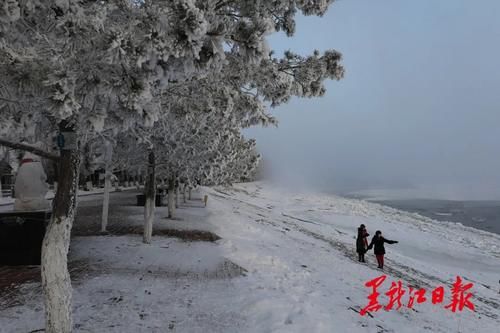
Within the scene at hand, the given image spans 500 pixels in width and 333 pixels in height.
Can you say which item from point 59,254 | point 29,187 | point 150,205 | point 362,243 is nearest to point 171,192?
point 150,205

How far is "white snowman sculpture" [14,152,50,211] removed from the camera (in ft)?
37.8

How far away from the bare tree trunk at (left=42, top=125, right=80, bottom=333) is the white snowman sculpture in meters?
7.29

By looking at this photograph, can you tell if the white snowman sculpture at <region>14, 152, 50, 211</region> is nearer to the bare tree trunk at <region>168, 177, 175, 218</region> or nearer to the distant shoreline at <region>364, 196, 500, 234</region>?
the bare tree trunk at <region>168, 177, 175, 218</region>

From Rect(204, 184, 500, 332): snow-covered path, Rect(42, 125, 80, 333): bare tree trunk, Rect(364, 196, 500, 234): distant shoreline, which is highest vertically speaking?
Rect(42, 125, 80, 333): bare tree trunk

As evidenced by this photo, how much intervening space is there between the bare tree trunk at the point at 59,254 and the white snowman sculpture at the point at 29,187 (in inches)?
287

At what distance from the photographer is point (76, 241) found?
12.9 meters

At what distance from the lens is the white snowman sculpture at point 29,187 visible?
11516mm

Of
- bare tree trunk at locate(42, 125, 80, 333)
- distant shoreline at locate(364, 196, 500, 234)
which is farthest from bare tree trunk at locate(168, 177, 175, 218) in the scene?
distant shoreline at locate(364, 196, 500, 234)

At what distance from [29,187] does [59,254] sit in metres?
7.56

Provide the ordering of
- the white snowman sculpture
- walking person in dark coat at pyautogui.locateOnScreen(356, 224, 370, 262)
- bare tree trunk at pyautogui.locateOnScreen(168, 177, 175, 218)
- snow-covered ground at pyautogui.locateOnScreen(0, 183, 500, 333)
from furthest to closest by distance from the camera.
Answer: bare tree trunk at pyautogui.locateOnScreen(168, 177, 175, 218) < walking person in dark coat at pyautogui.locateOnScreen(356, 224, 370, 262) < the white snowman sculpture < snow-covered ground at pyautogui.locateOnScreen(0, 183, 500, 333)

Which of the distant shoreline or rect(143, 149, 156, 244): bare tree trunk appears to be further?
the distant shoreline

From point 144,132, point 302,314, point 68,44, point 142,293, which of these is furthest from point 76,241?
point 68,44

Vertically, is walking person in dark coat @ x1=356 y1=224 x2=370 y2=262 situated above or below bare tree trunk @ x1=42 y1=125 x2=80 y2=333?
below

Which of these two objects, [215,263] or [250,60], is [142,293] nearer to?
[215,263]
